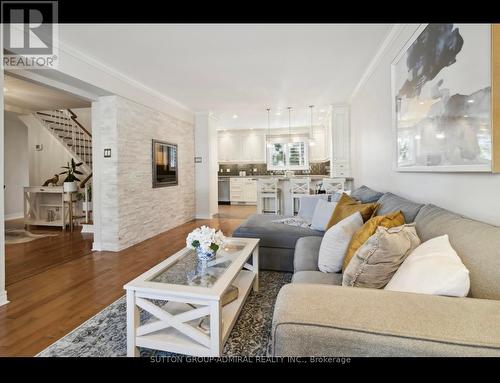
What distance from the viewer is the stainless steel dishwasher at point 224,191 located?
9.40 metres

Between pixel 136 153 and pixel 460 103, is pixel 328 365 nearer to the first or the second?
pixel 460 103

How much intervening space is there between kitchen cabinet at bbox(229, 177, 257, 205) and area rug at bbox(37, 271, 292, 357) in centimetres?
686

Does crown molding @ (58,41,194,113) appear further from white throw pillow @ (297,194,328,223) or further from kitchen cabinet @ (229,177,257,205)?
kitchen cabinet @ (229,177,257,205)

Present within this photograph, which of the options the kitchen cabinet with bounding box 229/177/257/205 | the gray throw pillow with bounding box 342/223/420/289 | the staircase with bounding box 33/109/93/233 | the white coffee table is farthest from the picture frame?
the gray throw pillow with bounding box 342/223/420/289

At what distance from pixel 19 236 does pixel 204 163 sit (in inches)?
145

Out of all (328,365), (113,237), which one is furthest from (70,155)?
(328,365)

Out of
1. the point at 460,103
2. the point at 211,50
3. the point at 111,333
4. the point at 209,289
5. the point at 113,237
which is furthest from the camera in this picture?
the point at 113,237

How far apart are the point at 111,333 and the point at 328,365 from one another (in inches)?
62.5

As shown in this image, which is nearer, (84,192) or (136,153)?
(136,153)

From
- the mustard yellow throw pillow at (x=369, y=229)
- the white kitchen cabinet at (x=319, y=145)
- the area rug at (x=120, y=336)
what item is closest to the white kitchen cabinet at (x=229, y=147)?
the white kitchen cabinet at (x=319, y=145)

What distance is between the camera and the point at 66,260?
3.33 metres

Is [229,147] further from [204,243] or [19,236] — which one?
[204,243]

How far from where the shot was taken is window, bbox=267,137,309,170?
896 cm

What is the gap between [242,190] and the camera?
359 inches
